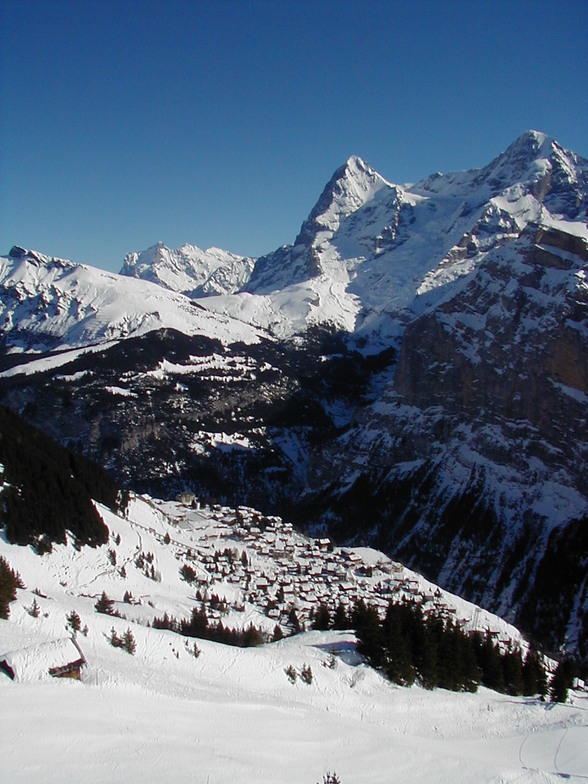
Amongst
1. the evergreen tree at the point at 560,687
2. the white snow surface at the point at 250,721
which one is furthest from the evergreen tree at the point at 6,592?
the evergreen tree at the point at 560,687

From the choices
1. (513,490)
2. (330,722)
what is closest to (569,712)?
(330,722)

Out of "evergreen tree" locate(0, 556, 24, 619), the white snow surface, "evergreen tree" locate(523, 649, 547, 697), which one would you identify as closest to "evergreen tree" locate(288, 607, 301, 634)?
the white snow surface

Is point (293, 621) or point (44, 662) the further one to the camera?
point (293, 621)

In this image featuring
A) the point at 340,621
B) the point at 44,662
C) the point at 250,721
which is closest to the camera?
the point at 44,662

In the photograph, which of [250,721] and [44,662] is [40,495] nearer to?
[44,662]

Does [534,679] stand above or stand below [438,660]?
below

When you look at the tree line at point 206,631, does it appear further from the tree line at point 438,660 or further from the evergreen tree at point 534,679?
the evergreen tree at point 534,679

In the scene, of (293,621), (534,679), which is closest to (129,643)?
(534,679)
